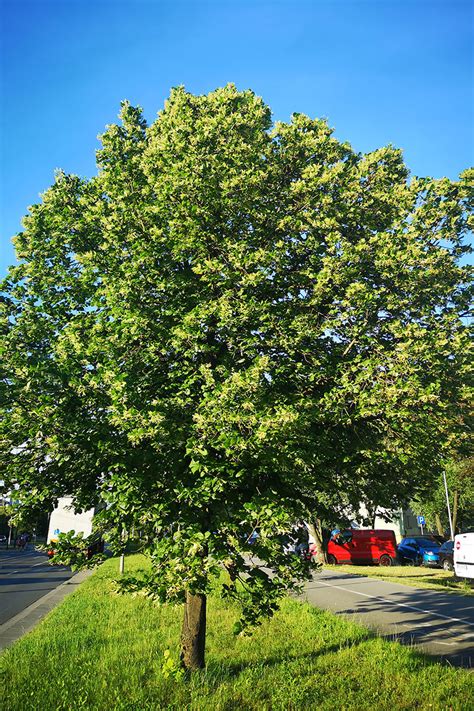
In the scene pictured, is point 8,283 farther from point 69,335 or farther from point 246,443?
point 246,443

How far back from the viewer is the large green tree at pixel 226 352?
639 centimetres

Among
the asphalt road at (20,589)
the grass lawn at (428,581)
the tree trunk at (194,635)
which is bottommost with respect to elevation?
the asphalt road at (20,589)

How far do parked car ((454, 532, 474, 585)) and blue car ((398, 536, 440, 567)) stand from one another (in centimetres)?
2032

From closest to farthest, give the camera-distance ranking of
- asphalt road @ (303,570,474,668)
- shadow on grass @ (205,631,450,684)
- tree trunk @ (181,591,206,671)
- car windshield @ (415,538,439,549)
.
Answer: shadow on grass @ (205,631,450,684) → tree trunk @ (181,591,206,671) → asphalt road @ (303,570,474,668) → car windshield @ (415,538,439,549)

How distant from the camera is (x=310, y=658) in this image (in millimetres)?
8758

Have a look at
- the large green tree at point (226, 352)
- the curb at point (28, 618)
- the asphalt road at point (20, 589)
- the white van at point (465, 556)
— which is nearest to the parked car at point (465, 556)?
the white van at point (465, 556)

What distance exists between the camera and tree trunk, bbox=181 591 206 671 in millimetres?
8086

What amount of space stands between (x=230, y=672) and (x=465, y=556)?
9.47 metres

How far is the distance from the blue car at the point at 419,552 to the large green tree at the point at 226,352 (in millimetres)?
29119

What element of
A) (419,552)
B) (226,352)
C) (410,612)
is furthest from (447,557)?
(226,352)

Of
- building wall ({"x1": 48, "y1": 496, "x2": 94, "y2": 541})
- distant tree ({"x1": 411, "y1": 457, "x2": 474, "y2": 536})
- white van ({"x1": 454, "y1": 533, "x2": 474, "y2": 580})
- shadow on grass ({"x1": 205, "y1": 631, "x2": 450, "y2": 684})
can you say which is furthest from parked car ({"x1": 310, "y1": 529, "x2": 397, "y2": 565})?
shadow on grass ({"x1": 205, "y1": 631, "x2": 450, "y2": 684})

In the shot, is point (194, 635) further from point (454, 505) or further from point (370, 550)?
point (454, 505)

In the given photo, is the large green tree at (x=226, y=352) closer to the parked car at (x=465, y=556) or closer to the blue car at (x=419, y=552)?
the parked car at (x=465, y=556)

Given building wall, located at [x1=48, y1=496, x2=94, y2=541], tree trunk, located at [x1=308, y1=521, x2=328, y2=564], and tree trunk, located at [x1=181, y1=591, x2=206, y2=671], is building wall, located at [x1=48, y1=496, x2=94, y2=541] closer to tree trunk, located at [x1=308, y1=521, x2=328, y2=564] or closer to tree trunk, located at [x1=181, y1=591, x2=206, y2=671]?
tree trunk, located at [x1=308, y1=521, x2=328, y2=564]
